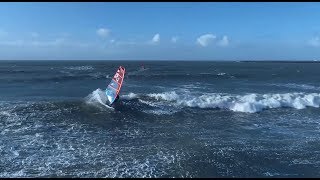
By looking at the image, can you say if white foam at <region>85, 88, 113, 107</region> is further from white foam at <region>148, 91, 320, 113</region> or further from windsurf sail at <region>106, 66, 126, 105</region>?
white foam at <region>148, 91, 320, 113</region>

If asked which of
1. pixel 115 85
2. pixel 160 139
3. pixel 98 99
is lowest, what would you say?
pixel 160 139

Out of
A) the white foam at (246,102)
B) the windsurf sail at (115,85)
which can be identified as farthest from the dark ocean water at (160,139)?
the windsurf sail at (115,85)

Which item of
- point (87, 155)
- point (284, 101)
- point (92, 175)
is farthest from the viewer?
point (284, 101)

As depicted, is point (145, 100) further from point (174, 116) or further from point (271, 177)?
point (271, 177)

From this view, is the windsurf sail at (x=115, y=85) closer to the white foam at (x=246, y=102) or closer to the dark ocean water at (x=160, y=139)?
the dark ocean water at (x=160, y=139)

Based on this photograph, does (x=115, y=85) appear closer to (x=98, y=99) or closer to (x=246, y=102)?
(x=98, y=99)

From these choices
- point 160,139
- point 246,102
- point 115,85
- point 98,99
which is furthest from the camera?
Result: point 98,99

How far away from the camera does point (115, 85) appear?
24453 mm

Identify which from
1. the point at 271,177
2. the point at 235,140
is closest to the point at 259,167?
the point at 271,177

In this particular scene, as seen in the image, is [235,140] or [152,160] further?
[235,140]

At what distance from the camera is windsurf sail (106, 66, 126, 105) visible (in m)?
23.6

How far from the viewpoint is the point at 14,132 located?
1658cm

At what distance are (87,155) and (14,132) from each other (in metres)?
5.38

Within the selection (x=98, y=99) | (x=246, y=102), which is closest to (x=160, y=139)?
(x=246, y=102)
